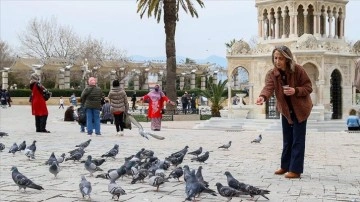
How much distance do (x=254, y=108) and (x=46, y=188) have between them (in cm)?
2412

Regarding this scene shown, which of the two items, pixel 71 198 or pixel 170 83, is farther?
pixel 170 83

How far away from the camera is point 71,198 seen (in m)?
6.45

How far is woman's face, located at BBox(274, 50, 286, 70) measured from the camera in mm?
8016

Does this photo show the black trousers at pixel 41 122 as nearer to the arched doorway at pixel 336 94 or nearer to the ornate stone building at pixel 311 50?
the ornate stone building at pixel 311 50

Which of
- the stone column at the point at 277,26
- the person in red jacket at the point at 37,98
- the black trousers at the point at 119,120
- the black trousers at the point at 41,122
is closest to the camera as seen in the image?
the black trousers at the point at 119,120

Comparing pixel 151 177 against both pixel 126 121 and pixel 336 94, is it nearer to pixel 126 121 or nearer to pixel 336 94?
pixel 126 121

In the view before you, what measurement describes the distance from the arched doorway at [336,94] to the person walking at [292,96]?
78.7ft

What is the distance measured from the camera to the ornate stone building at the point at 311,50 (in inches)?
1165

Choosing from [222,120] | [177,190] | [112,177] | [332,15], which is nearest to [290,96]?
[177,190]

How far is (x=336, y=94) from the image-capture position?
31.7 meters

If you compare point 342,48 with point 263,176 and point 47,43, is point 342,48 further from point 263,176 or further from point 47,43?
point 47,43

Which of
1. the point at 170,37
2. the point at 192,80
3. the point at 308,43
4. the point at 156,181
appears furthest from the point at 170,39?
the point at 192,80

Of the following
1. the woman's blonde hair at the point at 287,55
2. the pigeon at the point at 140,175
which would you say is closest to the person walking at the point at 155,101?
the woman's blonde hair at the point at 287,55

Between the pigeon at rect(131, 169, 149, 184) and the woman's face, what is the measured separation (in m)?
2.29
